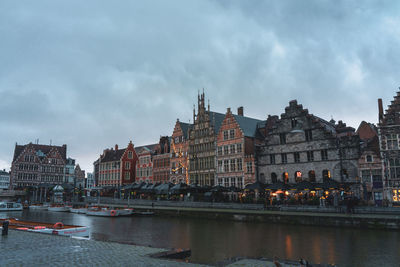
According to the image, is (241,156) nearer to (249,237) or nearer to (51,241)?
(249,237)

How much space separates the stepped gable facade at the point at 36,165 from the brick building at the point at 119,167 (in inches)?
833

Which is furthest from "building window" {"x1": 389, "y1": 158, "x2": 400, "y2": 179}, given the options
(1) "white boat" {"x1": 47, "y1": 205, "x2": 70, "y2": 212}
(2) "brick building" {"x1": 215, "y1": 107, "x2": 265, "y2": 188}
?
(1) "white boat" {"x1": 47, "y1": 205, "x2": 70, "y2": 212}

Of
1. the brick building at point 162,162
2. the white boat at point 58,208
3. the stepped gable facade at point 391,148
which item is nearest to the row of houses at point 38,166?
the brick building at point 162,162

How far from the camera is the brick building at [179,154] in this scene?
6184 centimetres

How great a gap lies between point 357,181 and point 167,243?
28.5 meters

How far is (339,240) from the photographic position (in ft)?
65.3

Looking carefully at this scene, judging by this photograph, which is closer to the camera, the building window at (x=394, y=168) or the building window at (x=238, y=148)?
the building window at (x=394, y=168)

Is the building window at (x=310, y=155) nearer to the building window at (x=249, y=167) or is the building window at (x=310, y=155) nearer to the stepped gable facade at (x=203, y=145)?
the building window at (x=249, y=167)

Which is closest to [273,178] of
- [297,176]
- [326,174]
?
[297,176]

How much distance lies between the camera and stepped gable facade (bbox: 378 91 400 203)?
116 feet

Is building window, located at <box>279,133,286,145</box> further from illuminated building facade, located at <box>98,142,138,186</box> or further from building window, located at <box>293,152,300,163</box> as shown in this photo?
illuminated building facade, located at <box>98,142,138,186</box>

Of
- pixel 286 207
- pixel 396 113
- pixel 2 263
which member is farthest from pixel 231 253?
pixel 396 113

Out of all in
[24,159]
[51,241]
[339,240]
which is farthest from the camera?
[24,159]

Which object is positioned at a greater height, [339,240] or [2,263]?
[2,263]
